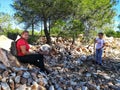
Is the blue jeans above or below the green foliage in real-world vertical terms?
below

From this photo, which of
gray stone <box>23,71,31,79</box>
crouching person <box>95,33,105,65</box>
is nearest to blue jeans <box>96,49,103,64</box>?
crouching person <box>95,33,105,65</box>

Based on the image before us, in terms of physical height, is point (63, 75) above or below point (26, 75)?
below

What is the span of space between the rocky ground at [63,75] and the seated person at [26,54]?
0.25m

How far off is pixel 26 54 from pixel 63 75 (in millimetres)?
2661

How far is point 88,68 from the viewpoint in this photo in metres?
17.6

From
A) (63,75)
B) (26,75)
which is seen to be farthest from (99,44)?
(26,75)

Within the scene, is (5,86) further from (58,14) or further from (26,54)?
(58,14)

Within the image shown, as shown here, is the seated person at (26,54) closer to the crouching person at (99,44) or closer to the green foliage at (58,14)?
the crouching person at (99,44)

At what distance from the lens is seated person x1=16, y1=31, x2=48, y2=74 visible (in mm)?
12408

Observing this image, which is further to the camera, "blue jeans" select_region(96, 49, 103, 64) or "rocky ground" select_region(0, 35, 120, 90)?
"blue jeans" select_region(96, 49, 103, 64)

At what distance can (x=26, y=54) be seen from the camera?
1265 cm

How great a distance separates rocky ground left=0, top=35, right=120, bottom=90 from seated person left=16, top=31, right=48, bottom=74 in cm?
25

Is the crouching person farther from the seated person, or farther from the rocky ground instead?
the seated person

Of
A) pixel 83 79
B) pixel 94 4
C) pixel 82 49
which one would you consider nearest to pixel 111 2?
pixel 94 4
